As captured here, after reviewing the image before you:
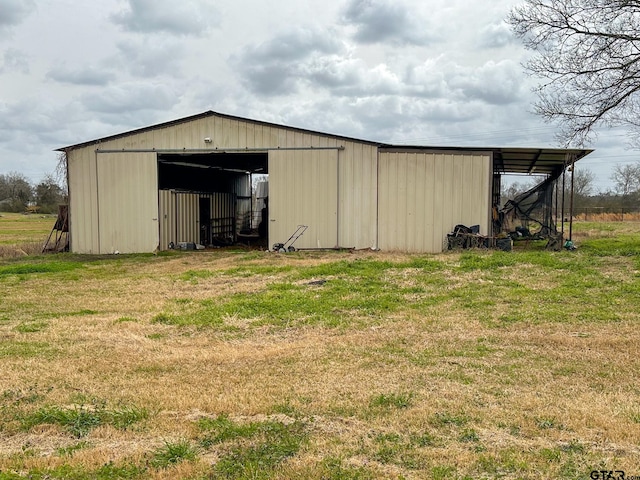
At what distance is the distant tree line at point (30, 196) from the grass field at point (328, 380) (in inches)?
1572

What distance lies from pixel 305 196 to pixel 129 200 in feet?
18.2

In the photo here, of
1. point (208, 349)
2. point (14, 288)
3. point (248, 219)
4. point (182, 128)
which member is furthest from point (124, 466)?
point (248, 219)

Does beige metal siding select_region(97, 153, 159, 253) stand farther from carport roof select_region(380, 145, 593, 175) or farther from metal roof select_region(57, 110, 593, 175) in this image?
carport roof select_region(380, 145, 593, 175)

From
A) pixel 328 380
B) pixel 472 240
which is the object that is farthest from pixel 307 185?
pixel 328 380

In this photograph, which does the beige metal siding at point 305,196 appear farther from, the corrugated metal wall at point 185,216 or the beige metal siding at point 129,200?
the corrugated metal wall at point 185,216

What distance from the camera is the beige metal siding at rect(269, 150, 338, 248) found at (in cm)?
1611

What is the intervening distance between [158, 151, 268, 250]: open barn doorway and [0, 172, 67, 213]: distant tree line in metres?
24.5

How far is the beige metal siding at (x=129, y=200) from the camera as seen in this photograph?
16906 millimetres

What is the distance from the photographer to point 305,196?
16.2 meters

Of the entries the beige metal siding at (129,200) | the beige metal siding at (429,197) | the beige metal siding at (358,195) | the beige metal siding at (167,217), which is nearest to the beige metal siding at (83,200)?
the beige metal siding at (129,200)

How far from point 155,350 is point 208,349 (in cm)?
59

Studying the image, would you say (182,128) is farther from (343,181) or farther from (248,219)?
(248,219)

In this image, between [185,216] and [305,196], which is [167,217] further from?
[305,196]

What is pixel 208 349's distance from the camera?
609 centimetres
